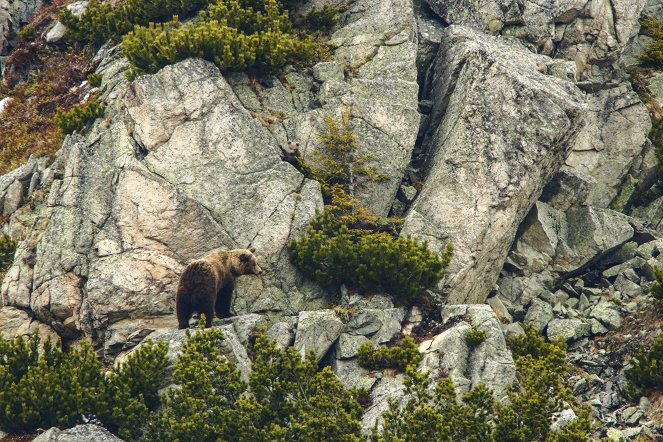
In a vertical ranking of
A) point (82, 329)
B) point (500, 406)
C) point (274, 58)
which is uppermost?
point (274, 58)

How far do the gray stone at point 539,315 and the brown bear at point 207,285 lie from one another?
6.90 metres

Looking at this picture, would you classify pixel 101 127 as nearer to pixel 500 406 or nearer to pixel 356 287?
pixel 356 287

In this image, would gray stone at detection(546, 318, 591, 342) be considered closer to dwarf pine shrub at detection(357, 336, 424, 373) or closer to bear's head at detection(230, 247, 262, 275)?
dwarf pine shrub at detection(357, 336, 424, 373)

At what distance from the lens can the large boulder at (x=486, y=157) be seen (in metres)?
20.7

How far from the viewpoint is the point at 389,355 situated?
698 inches

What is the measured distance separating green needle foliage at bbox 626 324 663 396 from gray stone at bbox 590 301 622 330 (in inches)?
71.4

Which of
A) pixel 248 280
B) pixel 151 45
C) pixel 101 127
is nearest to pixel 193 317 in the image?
pixel 248 280

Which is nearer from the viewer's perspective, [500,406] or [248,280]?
[500,406]

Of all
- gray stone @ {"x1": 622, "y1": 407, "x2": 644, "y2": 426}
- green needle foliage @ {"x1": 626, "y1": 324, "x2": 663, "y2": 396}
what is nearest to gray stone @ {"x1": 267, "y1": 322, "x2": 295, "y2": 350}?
gray stone @ {"x1": 622, "y1": 407, "x2": 644, "y2": 426}

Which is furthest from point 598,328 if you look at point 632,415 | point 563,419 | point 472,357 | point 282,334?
point 282,334

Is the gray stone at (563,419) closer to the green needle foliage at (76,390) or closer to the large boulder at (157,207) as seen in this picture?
the large boulder at (157,207)

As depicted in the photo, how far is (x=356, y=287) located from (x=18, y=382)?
721cm

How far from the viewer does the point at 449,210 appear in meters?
→ 21.0

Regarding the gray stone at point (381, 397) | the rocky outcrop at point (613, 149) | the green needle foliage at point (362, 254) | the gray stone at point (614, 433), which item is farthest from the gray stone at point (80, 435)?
the rocky outcrop at point (613, 149)
